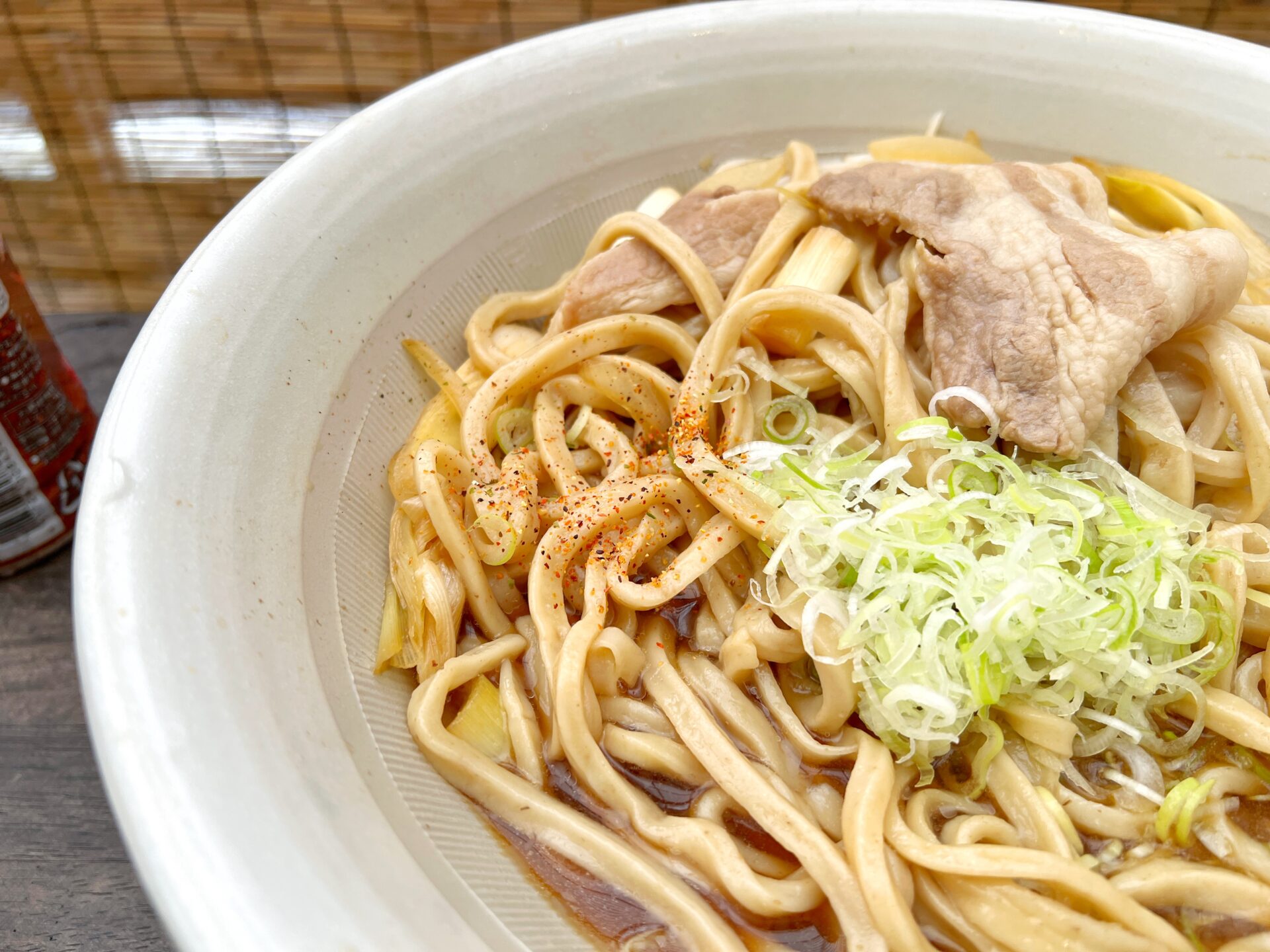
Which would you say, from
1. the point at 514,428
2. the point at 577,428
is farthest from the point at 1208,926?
the point at 514,428

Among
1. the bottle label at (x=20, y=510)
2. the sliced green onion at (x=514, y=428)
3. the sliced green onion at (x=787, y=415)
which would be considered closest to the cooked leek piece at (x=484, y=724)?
the sliced green onion at (x=514, y=428)

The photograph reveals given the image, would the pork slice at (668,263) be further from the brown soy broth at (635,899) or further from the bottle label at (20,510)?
the bottle label at (20,510)

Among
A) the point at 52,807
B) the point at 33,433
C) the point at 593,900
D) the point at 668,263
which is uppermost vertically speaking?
the point at 668,263

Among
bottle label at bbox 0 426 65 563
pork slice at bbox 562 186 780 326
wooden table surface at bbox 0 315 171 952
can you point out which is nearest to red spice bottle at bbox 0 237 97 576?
bottle label at bbox 0 426 65 563

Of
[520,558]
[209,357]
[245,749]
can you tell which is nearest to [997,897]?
[520,558]

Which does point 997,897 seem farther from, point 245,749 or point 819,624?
point 245,749

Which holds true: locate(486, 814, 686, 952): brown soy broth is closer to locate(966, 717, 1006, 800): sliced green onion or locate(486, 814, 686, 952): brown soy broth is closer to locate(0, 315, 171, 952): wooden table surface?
locate(966, 717, 1006, 800): sliced green onion

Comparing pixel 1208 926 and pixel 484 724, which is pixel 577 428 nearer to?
pixel 484 724
